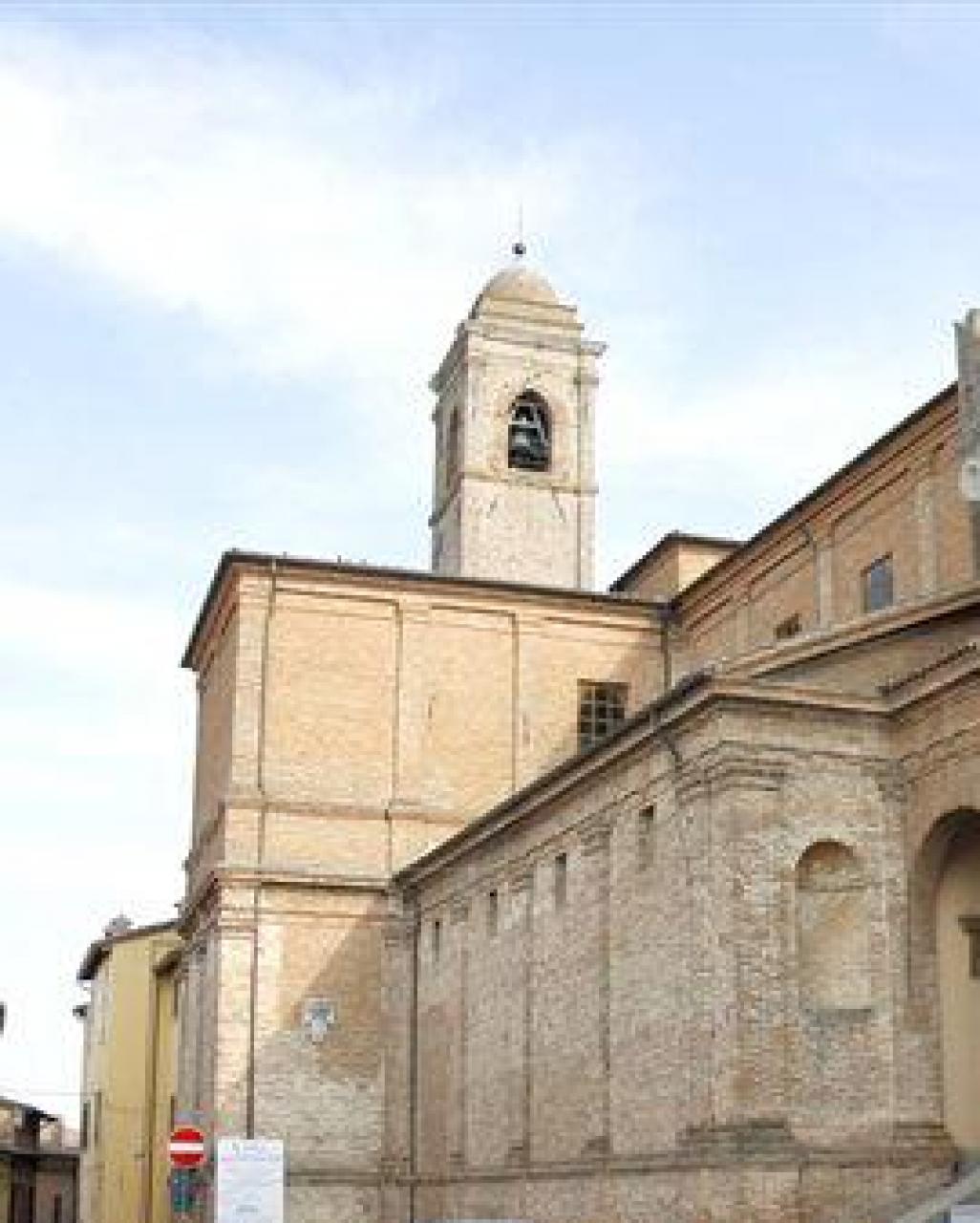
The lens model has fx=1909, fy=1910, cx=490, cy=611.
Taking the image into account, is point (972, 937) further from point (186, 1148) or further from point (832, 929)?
point (186, 1148)

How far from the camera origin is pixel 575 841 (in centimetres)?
2447

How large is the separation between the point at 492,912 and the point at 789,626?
24.7 ft

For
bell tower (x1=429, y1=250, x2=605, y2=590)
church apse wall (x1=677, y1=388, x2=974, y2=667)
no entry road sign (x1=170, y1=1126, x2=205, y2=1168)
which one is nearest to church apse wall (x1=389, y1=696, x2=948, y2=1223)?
church apse wall (x1=677, y1=388, x2=974, y2=667)

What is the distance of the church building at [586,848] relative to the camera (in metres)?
19.8

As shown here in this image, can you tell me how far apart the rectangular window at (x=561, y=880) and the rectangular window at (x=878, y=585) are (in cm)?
688

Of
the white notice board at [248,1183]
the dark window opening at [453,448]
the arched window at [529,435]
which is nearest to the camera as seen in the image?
the white notice board at [248,1183]

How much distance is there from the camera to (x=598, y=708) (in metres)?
35.0

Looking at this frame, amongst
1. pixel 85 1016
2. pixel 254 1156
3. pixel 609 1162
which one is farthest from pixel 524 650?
pixel 85 1016

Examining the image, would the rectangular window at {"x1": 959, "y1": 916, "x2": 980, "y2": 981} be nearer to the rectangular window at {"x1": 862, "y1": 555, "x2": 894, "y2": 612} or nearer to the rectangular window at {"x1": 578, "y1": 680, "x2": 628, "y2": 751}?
the rectangular window at {"x1": 862, "y1": 555, "x2": 894, "y2": 612}

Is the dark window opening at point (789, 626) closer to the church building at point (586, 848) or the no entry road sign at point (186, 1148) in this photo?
the church building at point (586, 848)

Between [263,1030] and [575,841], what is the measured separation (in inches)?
357

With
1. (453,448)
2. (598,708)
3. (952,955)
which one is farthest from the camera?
(453,448)

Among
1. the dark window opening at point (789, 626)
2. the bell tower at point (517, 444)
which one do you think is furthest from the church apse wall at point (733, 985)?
the bell tower at point (517, 444)

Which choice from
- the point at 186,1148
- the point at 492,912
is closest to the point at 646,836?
the point at 492,912
